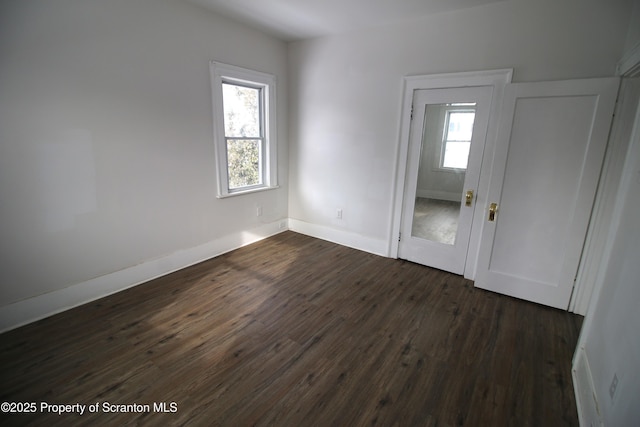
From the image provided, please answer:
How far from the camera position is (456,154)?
131 inches

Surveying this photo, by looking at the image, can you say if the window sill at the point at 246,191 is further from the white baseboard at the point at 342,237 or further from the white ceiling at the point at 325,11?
the white ceiling at the point at 325,11

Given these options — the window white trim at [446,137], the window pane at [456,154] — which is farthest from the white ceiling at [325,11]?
the window pane at [456,154]

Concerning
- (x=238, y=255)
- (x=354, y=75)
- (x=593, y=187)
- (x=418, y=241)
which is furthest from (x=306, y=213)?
(x=593, y=187)

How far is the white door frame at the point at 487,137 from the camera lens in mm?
2982

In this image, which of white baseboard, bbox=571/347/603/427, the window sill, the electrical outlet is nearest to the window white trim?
white baseboard, bbox=571/347/603/427

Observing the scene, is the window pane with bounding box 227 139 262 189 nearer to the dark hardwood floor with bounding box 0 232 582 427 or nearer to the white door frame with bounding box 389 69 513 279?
the dark hardwood floor with bounding box 0 232 582 427

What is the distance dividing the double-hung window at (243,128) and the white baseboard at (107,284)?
721mm

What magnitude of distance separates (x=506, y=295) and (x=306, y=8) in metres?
3.65

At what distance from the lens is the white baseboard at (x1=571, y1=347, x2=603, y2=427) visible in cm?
161

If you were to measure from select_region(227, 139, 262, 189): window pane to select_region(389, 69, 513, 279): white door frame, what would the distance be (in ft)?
6.48

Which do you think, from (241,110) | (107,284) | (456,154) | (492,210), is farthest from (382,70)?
(107,284)

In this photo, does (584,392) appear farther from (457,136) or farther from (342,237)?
(342,237)


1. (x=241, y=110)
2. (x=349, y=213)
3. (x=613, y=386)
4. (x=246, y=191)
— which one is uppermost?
(x=241, y=110)

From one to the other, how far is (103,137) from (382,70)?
3.06 metres
